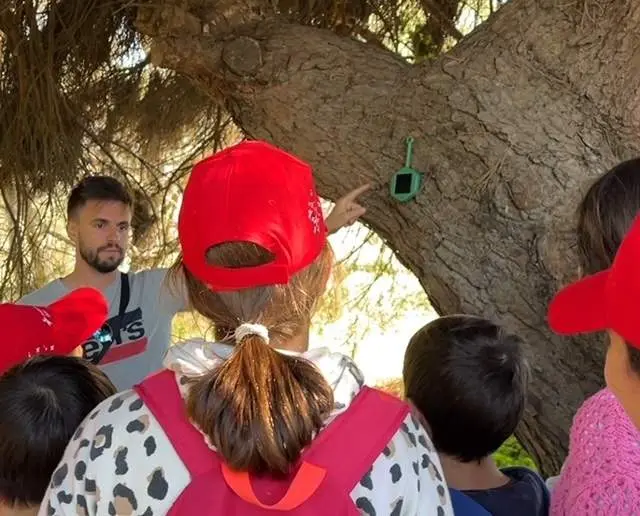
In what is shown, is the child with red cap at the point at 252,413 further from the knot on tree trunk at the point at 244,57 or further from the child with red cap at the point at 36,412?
the knot on tree trunk at the point at 244,57

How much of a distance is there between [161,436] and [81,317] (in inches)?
28.8

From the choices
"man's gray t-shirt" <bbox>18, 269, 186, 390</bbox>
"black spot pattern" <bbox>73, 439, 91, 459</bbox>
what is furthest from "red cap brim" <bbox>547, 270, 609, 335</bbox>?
"man's gray t-shirt" <bbox>18, 269, 186, 390</bbox>

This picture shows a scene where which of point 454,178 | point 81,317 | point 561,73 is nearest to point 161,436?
point 81,317

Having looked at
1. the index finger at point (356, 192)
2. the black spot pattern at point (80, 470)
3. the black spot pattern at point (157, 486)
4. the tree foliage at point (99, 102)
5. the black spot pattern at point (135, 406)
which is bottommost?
the black spot pattern at point (157, 486)

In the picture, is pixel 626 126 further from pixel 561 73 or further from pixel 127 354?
pixel 127 354

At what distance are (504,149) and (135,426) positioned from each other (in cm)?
129

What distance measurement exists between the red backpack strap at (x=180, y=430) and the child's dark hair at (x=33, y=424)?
0.39 metres

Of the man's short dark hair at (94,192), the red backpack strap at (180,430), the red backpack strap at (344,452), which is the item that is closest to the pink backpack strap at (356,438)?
the red backpack strap at (344,452)

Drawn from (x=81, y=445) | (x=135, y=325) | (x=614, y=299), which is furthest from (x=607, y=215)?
(x=135, y=325)

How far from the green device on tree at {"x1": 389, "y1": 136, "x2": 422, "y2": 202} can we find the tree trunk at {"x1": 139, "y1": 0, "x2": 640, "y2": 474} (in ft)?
0.07

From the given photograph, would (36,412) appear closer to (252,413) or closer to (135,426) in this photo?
(135,426)

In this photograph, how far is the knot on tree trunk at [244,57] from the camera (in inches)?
98.9

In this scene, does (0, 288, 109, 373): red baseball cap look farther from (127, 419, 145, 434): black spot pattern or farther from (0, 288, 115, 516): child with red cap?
(127, 419, 145, 434): black spot pattern

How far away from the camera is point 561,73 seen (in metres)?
2.19
